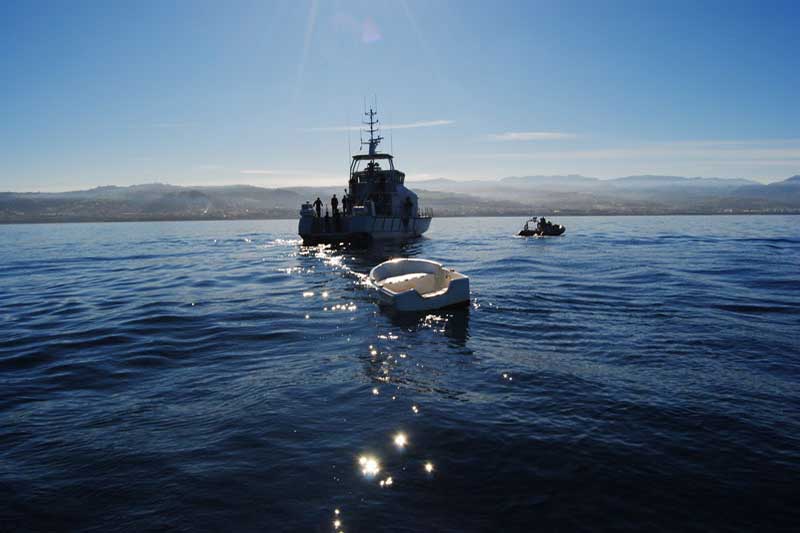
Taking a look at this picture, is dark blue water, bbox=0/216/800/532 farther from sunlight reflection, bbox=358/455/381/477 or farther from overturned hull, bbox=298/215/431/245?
overturned hull, bbox=298/215/431/245

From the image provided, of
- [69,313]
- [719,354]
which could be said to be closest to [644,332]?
[719,354]

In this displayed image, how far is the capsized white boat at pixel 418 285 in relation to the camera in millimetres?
14695

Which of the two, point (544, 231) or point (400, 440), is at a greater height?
point (544, 231)

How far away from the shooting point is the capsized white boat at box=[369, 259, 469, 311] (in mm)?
14695

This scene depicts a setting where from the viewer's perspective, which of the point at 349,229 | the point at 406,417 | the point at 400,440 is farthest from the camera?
the point at 349,229

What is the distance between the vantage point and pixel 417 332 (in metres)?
13.2

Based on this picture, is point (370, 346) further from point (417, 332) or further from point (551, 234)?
point (551, 234)

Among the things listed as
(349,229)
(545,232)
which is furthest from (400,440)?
(545,232)

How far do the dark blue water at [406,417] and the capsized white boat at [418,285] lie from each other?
0.61 meters

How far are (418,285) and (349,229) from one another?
25.9 m

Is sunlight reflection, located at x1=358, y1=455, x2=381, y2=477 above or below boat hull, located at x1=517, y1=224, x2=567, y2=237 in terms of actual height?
below

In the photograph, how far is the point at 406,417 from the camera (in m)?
7.52

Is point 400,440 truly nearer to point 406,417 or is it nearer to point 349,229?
point 406,417

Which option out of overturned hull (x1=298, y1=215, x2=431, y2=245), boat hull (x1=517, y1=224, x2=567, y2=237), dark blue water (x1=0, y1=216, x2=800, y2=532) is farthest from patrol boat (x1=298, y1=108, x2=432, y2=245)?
dark blue water (x1=0, y1=216, x2=800, y2=532)
